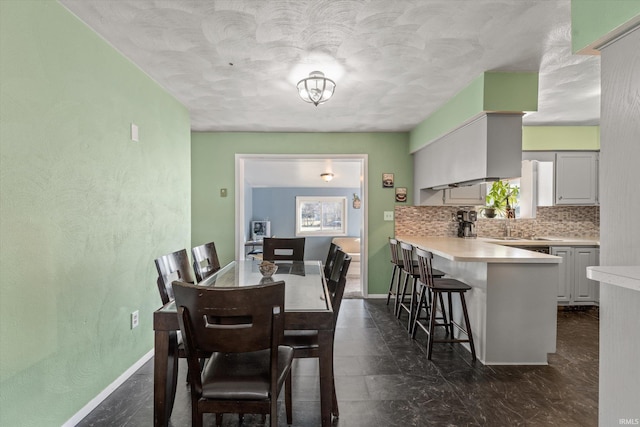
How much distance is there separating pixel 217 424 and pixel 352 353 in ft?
4.35

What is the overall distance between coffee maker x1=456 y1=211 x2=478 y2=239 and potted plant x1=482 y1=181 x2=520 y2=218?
0.25 metres

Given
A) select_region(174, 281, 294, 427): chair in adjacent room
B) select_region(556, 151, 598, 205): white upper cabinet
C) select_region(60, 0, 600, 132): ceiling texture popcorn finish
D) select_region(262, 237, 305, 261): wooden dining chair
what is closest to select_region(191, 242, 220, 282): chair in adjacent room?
select_region(262, 237, 305, 261): wooden dining chair

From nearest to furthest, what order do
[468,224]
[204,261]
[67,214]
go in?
1. [67,214]
2. [204,261]
3. [468,224]

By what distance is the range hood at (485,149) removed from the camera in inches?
111

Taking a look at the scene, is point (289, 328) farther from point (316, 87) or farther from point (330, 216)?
point (330, 216)

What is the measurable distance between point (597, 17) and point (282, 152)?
12.2ft

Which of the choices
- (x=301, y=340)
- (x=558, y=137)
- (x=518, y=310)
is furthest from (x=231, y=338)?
(x=558, y=137)

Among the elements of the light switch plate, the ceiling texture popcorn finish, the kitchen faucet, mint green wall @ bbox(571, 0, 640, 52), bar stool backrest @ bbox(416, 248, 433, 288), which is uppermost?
the ceiling texture popcorn finish

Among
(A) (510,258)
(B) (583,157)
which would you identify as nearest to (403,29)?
(A) (510,258)

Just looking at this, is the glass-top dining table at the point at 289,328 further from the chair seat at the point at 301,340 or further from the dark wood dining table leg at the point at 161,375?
the chair seat at the point at 301,340

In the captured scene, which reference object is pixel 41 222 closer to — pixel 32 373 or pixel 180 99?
pixel 32 373

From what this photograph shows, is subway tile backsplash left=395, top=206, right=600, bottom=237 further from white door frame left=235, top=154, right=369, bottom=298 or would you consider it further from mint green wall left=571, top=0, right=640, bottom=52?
mint green wall left=571, top=0, right=640, bottom=52

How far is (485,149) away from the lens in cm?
282

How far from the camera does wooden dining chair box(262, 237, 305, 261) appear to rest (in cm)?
354
